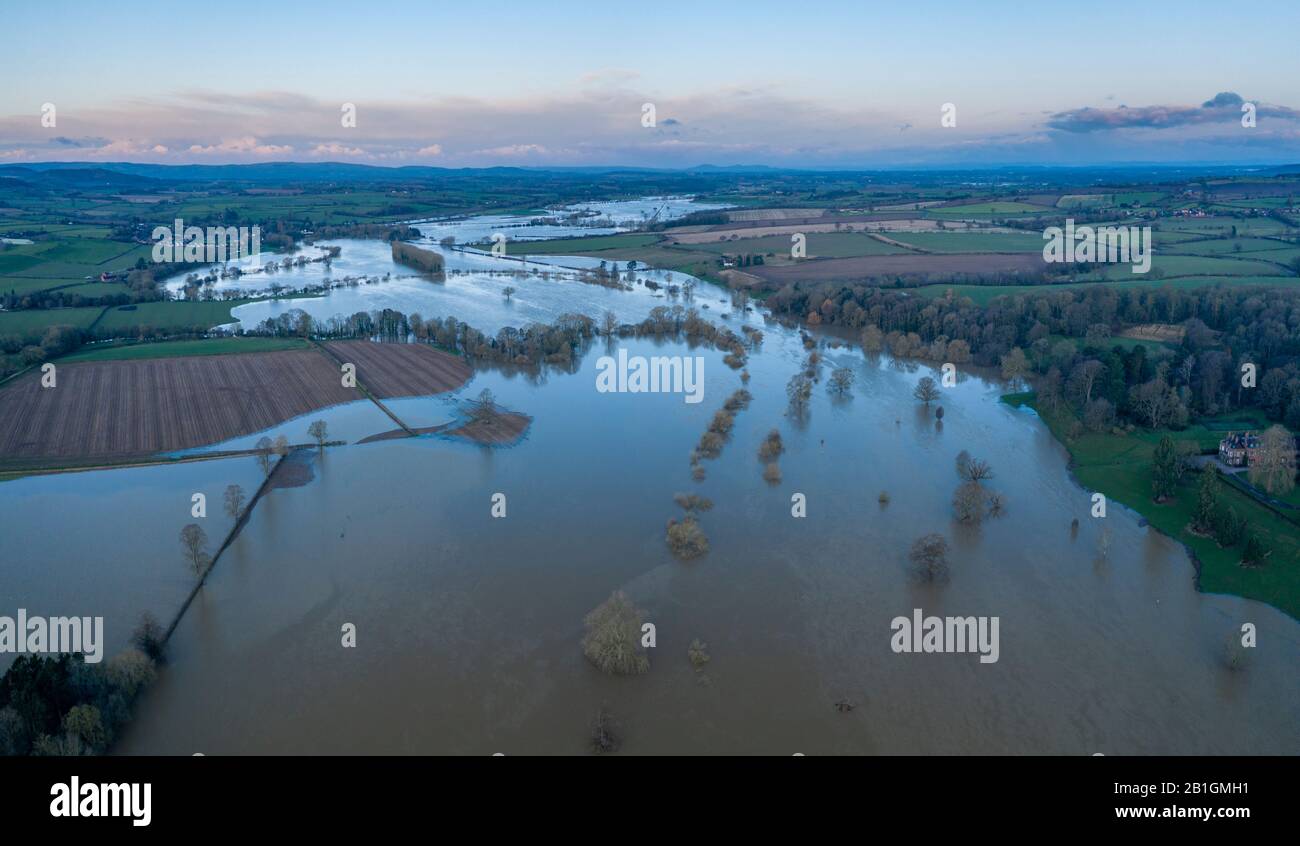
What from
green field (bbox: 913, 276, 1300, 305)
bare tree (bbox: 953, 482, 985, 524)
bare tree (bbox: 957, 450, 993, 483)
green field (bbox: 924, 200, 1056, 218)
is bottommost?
bare tree (bbox: 953, 482, 985, 524)

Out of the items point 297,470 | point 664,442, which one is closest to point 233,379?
point 297,470

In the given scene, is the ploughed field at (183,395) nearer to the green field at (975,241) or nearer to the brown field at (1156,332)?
the brown field at (1156,332)

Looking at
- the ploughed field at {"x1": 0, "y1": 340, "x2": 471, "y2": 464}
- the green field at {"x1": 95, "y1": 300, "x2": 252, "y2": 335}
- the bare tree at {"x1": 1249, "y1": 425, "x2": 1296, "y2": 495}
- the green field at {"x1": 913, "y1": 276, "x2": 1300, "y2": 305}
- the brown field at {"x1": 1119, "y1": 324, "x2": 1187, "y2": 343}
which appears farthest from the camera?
the green field at {"x1": 913, "y1": 276, "x2": 1300, "y2": 305}

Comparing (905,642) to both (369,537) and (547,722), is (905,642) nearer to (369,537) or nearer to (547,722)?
(547,722)

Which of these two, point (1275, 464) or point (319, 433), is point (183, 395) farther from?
point (1275, 464)

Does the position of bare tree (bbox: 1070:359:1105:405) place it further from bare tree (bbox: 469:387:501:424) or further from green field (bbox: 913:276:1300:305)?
bare tree (bbox: 469:387:501:424)

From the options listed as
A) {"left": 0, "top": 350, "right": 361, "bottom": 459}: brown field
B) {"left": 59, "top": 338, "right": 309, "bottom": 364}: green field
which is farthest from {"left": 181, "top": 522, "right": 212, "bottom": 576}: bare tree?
{"left": 59, "top": 338, "right": 309, "bottom": 364}: green field

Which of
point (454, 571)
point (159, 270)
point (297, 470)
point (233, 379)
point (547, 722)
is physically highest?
point (159, 270)
